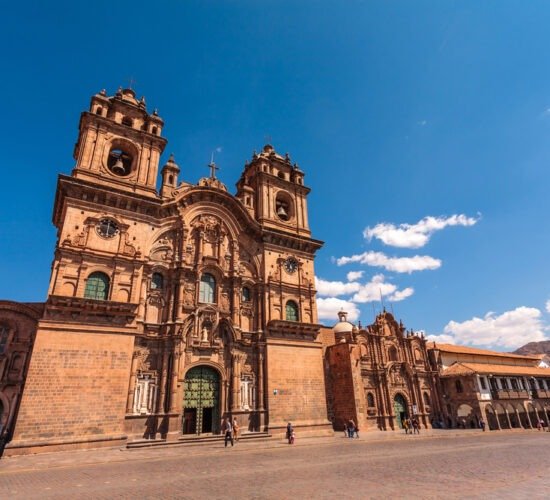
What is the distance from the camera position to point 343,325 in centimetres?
4053

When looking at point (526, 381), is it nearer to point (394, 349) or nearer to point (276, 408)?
→ point (394, 349)

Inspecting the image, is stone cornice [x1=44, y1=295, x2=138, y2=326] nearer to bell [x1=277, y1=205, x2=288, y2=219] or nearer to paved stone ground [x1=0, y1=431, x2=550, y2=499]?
paved stone ground [x1=0, y1=431, x2=550, y2=499]

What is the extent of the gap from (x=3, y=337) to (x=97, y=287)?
18.9 feet

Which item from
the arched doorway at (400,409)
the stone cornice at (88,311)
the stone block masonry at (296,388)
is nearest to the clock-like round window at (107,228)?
the stone cornice at (88,311)

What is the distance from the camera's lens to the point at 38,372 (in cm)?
1719

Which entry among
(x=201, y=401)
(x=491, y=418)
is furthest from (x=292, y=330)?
(x=491, y=418)

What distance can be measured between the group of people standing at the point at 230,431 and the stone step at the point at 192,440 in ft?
1.76

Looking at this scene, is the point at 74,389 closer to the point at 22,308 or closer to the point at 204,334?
the point at 22,308

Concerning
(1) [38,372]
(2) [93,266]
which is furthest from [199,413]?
(2) [93,266]

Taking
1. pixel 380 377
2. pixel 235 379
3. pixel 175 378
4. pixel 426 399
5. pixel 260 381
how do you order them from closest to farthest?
pixel 175 378 → pixel 235 379 → pixel 260 381 → pixel 380 377 → pixel 426 399

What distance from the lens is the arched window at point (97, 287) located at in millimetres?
20281

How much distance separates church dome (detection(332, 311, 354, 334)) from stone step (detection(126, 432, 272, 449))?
1871cm

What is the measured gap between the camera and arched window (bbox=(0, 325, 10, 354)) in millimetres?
19844

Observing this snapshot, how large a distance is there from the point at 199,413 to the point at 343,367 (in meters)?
14.6
